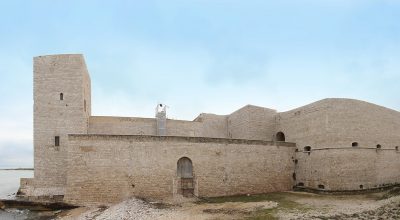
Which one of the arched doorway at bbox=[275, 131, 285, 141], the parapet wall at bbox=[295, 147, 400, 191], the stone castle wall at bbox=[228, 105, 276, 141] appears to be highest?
the stone castle wall at bbox=[228, 105, 276, 141]

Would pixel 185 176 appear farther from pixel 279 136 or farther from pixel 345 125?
pixel 345 125

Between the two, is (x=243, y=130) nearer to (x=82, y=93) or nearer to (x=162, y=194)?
(x=162, y=194)

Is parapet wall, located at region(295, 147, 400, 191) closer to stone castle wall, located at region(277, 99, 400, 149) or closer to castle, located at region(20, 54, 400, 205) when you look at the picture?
castle, located at region(20, 54, 400, 205)

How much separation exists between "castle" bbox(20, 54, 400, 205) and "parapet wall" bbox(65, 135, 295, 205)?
54mm

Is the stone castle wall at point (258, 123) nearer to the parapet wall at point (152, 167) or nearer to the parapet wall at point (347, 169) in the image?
the parapet wall at point (347, 169)

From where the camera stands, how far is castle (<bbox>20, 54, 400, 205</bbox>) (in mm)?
19672

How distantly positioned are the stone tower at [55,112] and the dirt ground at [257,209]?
18.9 feet

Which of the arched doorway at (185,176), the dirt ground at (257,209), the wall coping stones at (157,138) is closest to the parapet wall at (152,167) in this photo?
the wall coping stones at (157,138)

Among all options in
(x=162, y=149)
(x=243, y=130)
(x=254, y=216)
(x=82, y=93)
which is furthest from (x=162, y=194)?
(x=243, y=130)

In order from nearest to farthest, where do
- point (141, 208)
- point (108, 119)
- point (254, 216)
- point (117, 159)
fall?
point (254, 216)
point (141, 208)
point (117, 159)
point (108, 119)

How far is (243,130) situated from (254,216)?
47.8 ft

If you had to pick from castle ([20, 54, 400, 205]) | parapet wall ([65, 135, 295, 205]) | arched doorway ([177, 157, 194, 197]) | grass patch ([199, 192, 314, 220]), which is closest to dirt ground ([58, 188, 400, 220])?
grass patch ([199, 192, 314, 220])

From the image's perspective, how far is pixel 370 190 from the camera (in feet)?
73.4

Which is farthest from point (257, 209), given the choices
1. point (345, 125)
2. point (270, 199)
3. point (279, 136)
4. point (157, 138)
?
point (279, 136)
